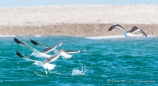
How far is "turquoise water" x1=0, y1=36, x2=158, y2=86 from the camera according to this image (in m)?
24.7

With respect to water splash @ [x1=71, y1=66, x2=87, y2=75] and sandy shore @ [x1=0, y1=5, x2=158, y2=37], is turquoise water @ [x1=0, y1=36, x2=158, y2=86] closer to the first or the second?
water splash @ [x1=71, y1=66, x2=87, y2=75]

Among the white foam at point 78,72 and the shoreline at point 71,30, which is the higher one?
the shoreline at point 71,30

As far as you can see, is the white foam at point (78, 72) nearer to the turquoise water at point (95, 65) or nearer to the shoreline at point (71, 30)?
the turquoise water at point (95, 65)

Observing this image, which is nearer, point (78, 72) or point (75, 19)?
point (78, 72)

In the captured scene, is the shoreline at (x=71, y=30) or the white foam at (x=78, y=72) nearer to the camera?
the white foam at (x=78, y=72)

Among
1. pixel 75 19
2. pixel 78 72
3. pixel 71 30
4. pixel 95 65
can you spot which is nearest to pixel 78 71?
pixel 78 72

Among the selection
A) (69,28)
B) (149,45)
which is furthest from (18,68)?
(69,28)

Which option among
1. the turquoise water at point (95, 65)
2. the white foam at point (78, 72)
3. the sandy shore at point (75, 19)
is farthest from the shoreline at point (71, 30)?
the white foam at point (78, 72)

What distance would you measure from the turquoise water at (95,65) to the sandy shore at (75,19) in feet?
9.67

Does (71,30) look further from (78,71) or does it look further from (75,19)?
(78,71)

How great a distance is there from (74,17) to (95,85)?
31.0 meters

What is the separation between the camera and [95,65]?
30.0 meters

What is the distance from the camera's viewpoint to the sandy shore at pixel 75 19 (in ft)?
154

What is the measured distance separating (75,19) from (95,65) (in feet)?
75.3
